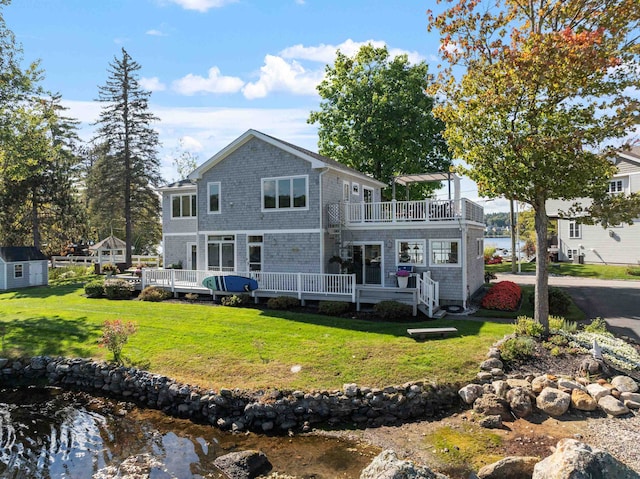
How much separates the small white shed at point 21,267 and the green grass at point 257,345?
10.8 m

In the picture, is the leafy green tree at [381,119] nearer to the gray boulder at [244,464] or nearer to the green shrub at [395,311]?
the green shrub at [395,311]

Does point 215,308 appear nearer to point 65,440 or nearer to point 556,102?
point 65,440

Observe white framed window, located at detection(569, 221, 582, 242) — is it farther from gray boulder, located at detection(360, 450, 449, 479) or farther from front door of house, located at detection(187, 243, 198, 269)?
gray boulder, located at detection(360, 450, 449, 479)

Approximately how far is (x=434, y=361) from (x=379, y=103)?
2334cm

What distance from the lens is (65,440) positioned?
9305 mm

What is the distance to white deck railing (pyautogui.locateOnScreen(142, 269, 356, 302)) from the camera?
57.3ft

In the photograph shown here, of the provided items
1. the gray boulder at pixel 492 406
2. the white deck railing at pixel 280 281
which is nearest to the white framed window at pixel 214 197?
the white deck railing at pixel 280 281

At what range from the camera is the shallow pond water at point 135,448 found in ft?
25.9

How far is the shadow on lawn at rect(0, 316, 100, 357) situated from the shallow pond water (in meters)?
3.28

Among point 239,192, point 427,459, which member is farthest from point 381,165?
point 427,459

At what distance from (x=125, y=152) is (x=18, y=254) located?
11.6 metres

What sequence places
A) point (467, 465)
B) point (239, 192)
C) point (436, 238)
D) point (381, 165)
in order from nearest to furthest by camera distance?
point (467, 465) < point (436, 238) < point (239, 192) < point (381, 165)

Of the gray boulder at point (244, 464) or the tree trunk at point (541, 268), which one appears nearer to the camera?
the gray boulder at point (244, 464)

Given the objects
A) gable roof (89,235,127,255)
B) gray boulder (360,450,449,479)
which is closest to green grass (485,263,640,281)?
gray boulder (360,450,449,479)
